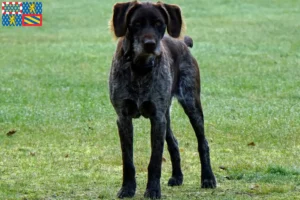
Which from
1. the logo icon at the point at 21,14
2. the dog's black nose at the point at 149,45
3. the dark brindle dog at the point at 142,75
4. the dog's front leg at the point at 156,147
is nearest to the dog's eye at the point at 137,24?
the dark brindle dog at the point at 142,75

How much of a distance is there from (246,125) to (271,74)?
A: 824 cm

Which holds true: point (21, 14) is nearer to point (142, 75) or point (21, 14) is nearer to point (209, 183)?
point (209, 183)

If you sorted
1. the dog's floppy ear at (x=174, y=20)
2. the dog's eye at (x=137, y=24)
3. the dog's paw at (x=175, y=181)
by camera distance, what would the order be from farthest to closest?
1. the dog's paw at (x=175, y=181)
2. the dog's floppy ear at (x=174, y=20)
3. the dog's eye at (x=137, y=24)

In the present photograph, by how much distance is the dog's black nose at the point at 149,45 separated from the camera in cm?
824

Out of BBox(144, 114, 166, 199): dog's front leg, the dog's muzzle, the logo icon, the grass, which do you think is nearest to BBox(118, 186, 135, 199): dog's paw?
the grass

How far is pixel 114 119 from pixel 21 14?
21.0 meters

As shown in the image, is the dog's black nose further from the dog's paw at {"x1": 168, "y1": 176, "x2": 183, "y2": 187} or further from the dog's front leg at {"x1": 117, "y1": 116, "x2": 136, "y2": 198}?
the dog's paw at {"x1": 168, "y1": 176, "x2": 183, "y2": 187}

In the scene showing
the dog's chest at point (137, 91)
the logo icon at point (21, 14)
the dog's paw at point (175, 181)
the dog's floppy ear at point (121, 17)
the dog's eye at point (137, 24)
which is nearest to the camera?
the dog's eye at point (137, 24)

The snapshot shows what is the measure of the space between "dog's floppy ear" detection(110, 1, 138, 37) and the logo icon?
25.3 metres

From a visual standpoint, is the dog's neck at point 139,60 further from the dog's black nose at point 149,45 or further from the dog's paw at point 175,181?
the dog's paw at point 175,181

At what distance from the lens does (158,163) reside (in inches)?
345

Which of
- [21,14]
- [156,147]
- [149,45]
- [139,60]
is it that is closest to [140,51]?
[149,45]

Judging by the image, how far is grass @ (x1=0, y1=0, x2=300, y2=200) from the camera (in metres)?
9.66

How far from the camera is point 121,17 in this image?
8.61 metres
